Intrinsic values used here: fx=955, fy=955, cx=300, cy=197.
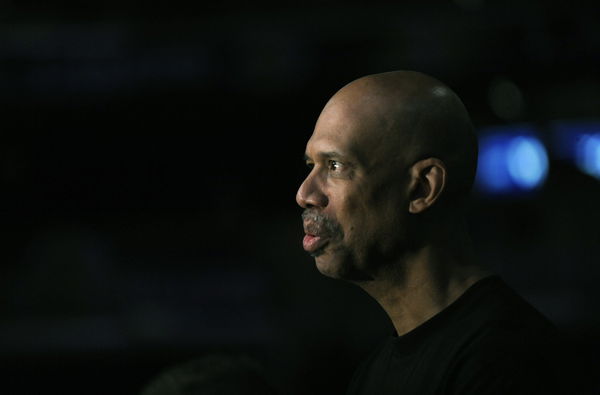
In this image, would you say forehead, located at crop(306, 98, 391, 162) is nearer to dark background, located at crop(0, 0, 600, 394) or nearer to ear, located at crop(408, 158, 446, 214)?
ear, located at crop(408, 158, 446, 214)

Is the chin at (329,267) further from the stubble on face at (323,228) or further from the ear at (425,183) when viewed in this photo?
the ear at (425,183)

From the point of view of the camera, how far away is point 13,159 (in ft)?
30.8

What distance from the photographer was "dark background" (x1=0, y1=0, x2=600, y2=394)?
845cm

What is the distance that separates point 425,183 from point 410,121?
129 mm

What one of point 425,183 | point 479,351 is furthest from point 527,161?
point 479,351

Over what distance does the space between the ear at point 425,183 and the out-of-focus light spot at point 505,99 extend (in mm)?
7600

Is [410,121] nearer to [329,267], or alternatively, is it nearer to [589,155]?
[329,267]

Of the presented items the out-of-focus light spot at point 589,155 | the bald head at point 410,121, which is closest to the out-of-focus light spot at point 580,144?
the out-of-focus light spot at point 589,155

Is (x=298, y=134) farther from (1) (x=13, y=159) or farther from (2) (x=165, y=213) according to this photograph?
(1) (x=13, y=159)

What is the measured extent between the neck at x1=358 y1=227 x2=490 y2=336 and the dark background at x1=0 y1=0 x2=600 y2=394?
623 centimetres

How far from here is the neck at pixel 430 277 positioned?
1924mm

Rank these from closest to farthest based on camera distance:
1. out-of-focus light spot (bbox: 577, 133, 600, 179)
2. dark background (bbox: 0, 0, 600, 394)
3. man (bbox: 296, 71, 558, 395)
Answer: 1. man (bbox: 296, 71, 558, 395)
2. dark background (bbox: 0, 0, 600, 394)
3. out-of-focus light spot (bbox: 577, 133, 600, 179)

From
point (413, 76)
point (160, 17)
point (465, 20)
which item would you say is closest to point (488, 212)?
point (465, 20)

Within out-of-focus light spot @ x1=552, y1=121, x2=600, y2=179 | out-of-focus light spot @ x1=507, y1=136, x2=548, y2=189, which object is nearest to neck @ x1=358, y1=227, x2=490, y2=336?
out-of-focus light spot @ x1=507, y1=136, x2=548, y2=189
